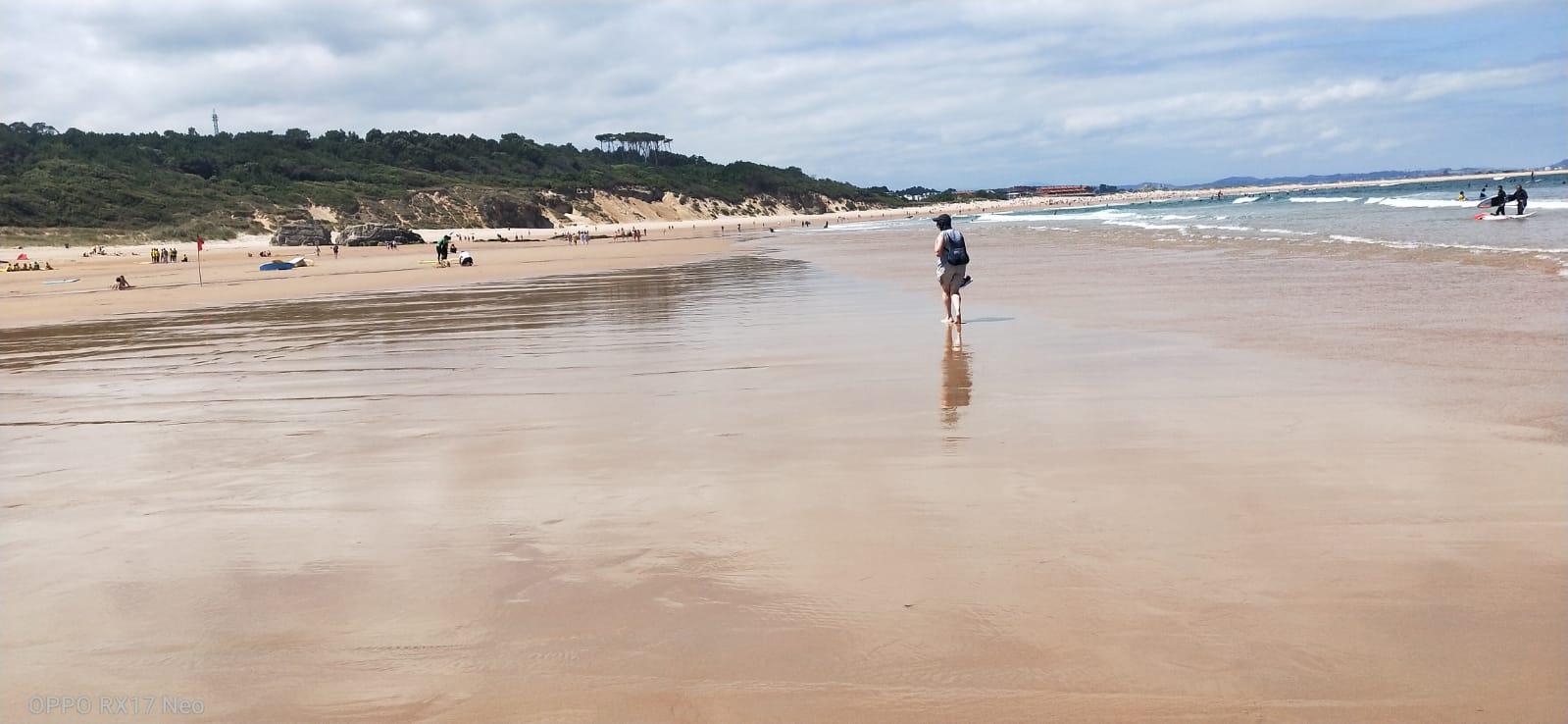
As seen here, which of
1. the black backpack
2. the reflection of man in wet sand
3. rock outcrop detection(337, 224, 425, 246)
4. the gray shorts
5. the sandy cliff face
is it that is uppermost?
the sandy cliff face

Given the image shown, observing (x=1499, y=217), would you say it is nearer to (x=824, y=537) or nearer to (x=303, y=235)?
(x=824, y=537)

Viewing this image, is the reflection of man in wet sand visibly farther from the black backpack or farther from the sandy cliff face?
the sandy cliff face

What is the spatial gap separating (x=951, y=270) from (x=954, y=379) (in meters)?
4.06

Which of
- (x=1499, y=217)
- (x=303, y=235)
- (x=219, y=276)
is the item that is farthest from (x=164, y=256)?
(x=1499, y=217)

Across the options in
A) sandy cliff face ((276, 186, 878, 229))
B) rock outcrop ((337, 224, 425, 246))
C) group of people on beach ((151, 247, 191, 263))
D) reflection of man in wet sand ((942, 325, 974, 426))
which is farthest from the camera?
sandy cliff face ((276, 186, 878, 229))

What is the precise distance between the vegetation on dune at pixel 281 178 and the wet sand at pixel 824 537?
6093 centimetres

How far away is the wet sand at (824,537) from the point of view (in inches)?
128

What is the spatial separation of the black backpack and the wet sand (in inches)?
103

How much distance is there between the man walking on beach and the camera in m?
12.2

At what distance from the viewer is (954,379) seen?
8484 millimetres

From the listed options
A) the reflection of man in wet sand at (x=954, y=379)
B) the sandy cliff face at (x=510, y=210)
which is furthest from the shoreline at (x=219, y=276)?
the sandy cliff face at (x=510, y=210)

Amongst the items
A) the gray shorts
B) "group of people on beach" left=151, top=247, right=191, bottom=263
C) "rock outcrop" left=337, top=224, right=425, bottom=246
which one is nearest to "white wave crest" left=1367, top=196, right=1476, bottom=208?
the gray shorts

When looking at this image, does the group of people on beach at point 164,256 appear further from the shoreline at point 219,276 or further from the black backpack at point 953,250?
the black backpack at point 953,250

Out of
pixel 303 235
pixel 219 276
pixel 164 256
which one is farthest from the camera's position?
pixel 303 235
